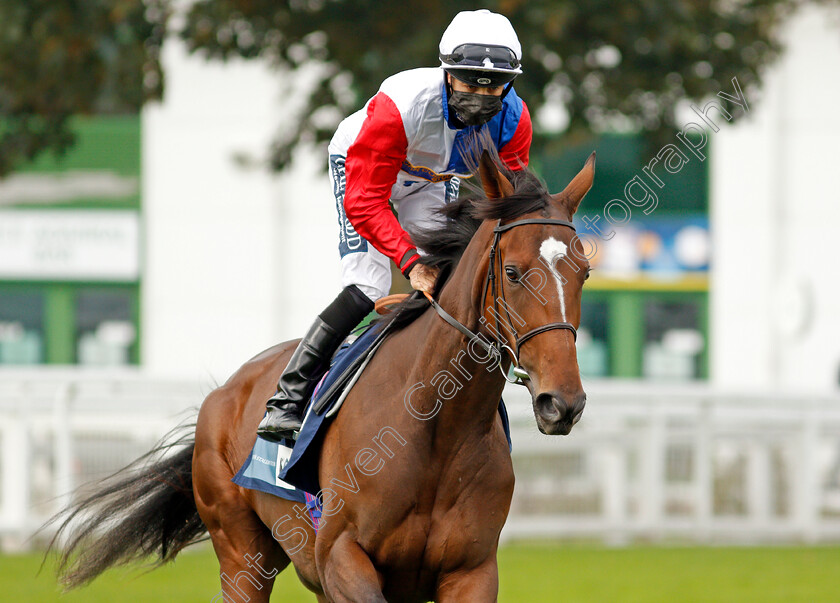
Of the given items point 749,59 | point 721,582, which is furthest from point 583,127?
point 721,582

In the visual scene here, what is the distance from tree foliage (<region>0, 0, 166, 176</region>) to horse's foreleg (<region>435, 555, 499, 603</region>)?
6586 mm

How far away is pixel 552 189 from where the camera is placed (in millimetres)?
16141

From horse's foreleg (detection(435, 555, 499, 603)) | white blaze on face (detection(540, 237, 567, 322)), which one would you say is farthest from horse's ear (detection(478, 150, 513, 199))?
horse's foreleg (detection(435, 555, 499, 603))

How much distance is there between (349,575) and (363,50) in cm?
711

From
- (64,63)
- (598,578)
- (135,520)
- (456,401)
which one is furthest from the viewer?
(64,63)

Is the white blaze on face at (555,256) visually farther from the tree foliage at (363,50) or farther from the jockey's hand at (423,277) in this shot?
the tree foliage at (363,50)

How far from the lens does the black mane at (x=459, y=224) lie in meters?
3.36

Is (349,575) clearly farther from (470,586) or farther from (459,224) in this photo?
(459,224)

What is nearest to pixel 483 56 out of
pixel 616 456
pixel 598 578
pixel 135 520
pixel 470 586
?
pixel 470 586

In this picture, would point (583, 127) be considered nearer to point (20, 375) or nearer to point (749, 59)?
point (749, 59)

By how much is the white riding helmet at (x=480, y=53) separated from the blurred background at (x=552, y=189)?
93cm

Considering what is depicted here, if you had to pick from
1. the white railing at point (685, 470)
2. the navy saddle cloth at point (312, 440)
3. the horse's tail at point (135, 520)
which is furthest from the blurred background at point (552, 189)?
the navy saddle cloth at point (312, 440)

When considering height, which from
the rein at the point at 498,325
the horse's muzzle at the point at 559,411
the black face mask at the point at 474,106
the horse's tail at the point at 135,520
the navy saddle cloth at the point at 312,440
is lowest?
the horse's tail at the point at 135,520

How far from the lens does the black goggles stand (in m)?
3.65
